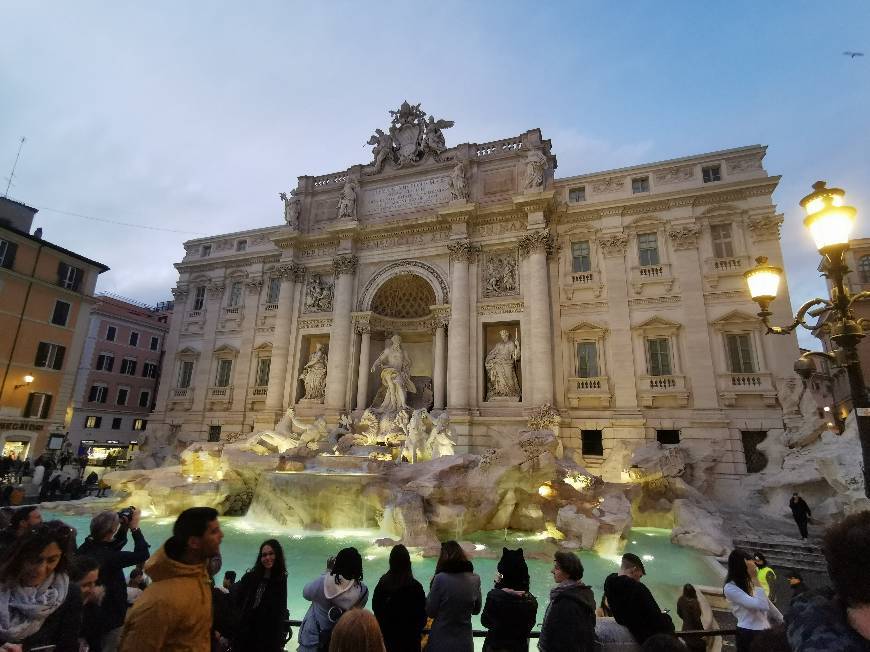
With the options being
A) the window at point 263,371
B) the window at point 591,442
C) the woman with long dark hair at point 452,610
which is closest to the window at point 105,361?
the window at point 263,371

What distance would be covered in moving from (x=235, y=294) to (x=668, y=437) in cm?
2268

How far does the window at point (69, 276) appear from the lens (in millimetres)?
22094

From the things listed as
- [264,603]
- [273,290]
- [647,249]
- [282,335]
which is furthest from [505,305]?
[264,603]

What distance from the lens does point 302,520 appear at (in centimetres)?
1196

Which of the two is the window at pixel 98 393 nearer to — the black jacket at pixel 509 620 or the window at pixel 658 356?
the window at pixel 658 356

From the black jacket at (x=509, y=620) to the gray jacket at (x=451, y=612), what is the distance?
146 millimetres

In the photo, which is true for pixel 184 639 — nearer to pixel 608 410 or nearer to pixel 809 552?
pixel 809 552

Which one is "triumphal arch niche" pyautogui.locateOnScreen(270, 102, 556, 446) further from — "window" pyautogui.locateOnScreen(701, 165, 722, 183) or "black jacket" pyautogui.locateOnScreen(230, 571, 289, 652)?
"black jacket" pyautogui.locateOnScreen(230, 571, 289, 652)

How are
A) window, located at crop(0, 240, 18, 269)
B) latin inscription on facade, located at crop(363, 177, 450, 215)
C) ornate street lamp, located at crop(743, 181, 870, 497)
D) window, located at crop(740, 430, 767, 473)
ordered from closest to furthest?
1. ornate street lamp, located at crop(743, 181, 870, 497)
2. window, located at crop(740, 430, 767, 473)
3. window, located at crop(0, 240, 18, 269)
4. latin inscription on facade, located at crop(363, 177, 450, 215)

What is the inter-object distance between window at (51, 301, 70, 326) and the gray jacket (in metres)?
26.1

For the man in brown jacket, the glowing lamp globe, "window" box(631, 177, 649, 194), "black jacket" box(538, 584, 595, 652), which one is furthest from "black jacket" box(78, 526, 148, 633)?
"window" box(631, 177, 649, 194)

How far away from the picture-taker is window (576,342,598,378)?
18109 millimetres

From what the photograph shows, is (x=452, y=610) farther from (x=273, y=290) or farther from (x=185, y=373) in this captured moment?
(x=185, y=373)

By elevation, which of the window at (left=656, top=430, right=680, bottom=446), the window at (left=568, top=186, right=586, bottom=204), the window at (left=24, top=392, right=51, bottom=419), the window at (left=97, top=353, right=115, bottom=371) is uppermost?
the window at (left=568, top=186, right=586, bottom=204)
